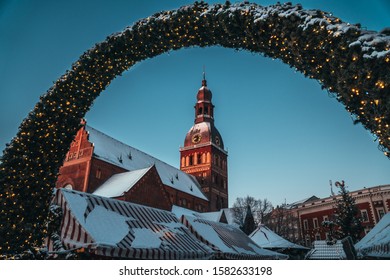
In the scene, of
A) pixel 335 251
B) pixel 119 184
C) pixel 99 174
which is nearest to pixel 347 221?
pixel 335 251

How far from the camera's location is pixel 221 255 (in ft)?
26.1

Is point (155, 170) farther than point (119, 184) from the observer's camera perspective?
Yes

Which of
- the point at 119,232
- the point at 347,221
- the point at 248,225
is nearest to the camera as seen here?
the point at 119,232

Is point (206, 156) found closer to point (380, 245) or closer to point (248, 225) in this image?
point (248, 225)

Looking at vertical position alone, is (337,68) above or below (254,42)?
below

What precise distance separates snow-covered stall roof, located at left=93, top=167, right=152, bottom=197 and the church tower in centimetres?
1675

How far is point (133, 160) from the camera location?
28.9 m

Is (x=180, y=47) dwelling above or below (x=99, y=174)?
below

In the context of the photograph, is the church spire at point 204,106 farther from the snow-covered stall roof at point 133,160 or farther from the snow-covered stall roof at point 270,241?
the snow-covered stall roof at point 270,241

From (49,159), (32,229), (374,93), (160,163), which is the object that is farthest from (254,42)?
(160,163)

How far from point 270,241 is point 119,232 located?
12.3 meters

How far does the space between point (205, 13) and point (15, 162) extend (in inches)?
150

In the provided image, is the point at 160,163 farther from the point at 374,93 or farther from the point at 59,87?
the point at 374,93
